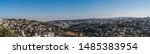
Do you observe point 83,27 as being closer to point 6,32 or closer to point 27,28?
point 27,28

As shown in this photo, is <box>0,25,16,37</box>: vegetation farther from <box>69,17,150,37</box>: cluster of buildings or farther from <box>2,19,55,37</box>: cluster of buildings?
<box>69,17,150,37</box>: cluster of buildings

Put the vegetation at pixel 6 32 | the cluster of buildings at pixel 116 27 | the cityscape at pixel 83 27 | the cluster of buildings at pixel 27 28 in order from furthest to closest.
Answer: the cluster of buildings at pixel 116 27
the cityscape at pixel 83 27
the cluster of buildings at pixel 27 28
the vegetation at pixel 6 32

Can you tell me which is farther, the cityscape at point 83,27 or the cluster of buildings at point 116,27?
the cluster of buildings at point 116,27

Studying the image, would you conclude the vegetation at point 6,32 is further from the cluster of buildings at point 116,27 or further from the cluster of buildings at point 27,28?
the cluster of buildings at point 116,27

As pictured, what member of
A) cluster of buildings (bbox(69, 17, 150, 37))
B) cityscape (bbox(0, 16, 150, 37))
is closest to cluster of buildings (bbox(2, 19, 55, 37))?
cityscape (bbox(0, 16, 150, 37))

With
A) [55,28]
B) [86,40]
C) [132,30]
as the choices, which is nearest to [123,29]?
[132,30]

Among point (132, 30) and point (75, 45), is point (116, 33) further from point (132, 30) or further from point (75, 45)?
point (75, 45)

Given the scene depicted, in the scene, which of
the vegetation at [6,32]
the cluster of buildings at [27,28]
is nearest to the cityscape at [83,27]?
the cluster of buildings at [27,28]

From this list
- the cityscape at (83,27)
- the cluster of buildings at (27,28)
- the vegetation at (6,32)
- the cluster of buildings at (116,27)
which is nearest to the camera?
the vegetation at (6,32)

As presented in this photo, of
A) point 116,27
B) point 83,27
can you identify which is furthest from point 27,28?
point 116,27
